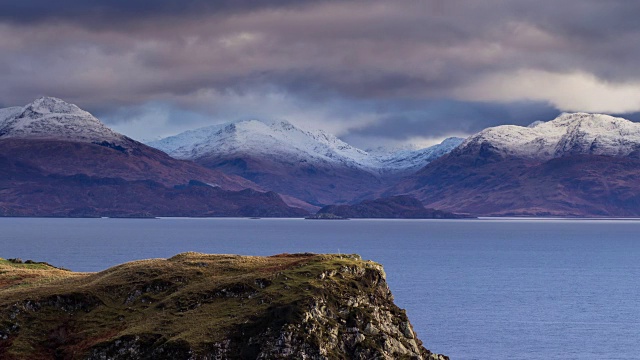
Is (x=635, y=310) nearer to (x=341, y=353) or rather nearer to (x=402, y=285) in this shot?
(x=402, y=285)

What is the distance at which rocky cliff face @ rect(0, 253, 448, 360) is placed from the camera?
64.3 m

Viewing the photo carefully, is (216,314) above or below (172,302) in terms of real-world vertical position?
below

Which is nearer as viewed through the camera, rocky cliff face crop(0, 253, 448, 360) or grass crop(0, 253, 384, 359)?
rocky cliff face crop(0, 253, 448, 360)

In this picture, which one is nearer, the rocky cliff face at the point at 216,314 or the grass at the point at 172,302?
the rocky cliff face at the point at 216,314

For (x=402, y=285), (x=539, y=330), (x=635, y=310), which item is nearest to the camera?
(x=539, y=330)

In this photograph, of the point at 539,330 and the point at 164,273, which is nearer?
the point at 164,273

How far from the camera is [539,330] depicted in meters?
133

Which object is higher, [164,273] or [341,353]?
[164,273]

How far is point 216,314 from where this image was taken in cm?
6800

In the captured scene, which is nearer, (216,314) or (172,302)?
(216,314)

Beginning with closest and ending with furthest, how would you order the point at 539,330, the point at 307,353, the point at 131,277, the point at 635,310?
1. the point at 307,353
2. the point at 131,277
3. the point at 539,330
4. the point at 635,310

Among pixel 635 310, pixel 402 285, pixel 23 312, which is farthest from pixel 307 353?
pixel 402 285

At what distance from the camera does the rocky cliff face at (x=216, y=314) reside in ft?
211

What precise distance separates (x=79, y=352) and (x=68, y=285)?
13.2 meters
